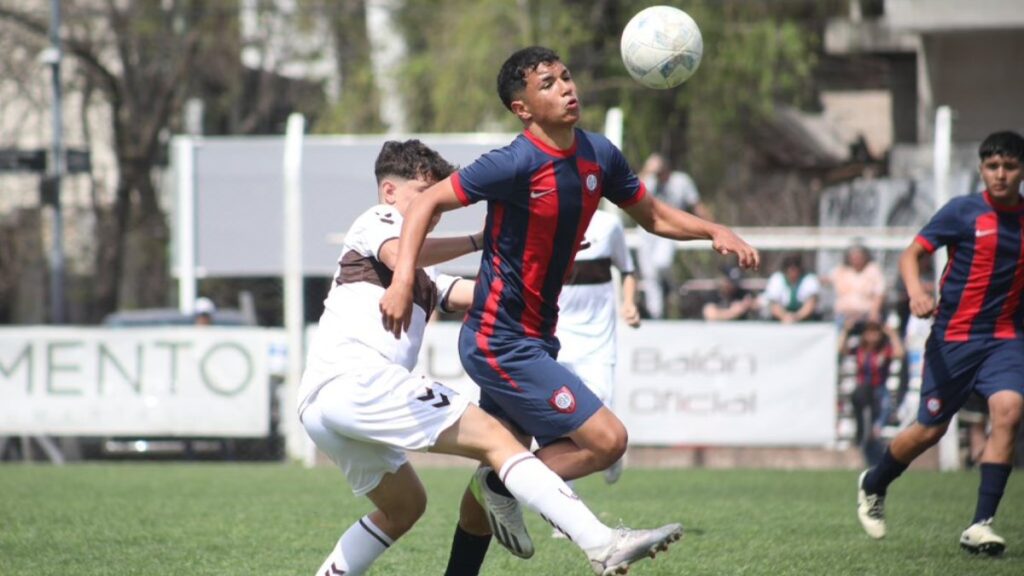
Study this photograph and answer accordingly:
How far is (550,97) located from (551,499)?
4.99 ft

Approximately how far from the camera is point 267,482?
12.5m

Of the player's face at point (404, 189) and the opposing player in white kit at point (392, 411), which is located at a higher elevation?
the player's face at point (404, 189)

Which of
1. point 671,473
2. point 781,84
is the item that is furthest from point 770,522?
point 781,84

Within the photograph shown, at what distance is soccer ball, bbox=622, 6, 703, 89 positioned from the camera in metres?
6.61

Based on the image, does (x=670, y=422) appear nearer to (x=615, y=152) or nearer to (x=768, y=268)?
(x=768, y=268)

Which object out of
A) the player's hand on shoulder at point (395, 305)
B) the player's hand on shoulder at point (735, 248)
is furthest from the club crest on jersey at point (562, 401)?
the player's hand on shoulder at point (735, 248)

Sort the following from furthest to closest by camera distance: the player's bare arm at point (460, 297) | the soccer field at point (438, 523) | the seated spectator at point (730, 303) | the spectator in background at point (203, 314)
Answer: the spectator in background at point (203, 314) → the seated spectator at point (730, 303) → the soccer field at point (438, 523) → the player's bare arm at point (460, 297)

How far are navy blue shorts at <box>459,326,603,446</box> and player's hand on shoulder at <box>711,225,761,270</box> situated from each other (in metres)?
0.77

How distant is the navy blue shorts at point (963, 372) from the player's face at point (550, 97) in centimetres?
319

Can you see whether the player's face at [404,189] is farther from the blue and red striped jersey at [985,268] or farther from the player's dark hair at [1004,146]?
the player's dark hair at [1004,146]

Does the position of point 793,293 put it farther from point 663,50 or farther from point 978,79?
point 663,50

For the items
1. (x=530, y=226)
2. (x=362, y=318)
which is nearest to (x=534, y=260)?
(x=530, y=226)

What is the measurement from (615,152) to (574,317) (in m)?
3.77

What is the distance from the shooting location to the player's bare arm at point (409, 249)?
5.35m
